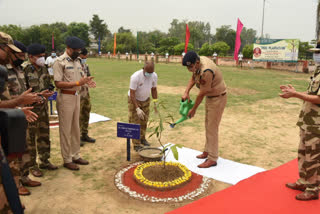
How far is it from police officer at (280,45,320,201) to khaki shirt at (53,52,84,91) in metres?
2.89

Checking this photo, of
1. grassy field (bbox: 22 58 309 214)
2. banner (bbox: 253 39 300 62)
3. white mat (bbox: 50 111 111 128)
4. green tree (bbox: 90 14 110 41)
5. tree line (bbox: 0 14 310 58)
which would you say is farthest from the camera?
green tree (bbox: 90 14 110 41)

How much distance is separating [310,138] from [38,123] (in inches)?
146

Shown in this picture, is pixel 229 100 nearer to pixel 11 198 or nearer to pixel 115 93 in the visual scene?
pixel 115 93

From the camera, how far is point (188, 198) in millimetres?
3244

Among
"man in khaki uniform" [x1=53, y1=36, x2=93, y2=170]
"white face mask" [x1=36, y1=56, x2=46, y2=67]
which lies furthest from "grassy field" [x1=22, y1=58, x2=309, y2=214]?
"white face mask" [x1=36, y1=56, x2=46, y2=67]

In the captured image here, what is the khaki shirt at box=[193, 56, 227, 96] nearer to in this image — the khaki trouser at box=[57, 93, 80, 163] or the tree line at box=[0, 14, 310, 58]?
the khaki trouser at box=[57, 93, 80, 163]

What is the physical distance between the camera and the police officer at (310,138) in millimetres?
2900

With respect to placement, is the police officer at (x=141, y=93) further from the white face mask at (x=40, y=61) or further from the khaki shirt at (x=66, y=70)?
the white face mask at (x=40, y=61)

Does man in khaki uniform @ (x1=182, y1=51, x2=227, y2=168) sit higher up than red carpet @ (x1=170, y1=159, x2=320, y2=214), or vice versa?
man in khaki uniform @ (x1=182, y1=51, x2=227, y2=168)

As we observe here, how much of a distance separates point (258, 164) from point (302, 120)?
1476mm

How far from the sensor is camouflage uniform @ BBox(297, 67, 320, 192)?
2932 mm

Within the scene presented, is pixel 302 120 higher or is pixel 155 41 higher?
pixel 155 41

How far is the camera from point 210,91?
13.0 ft

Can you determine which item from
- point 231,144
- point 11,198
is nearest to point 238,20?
point 231,144
